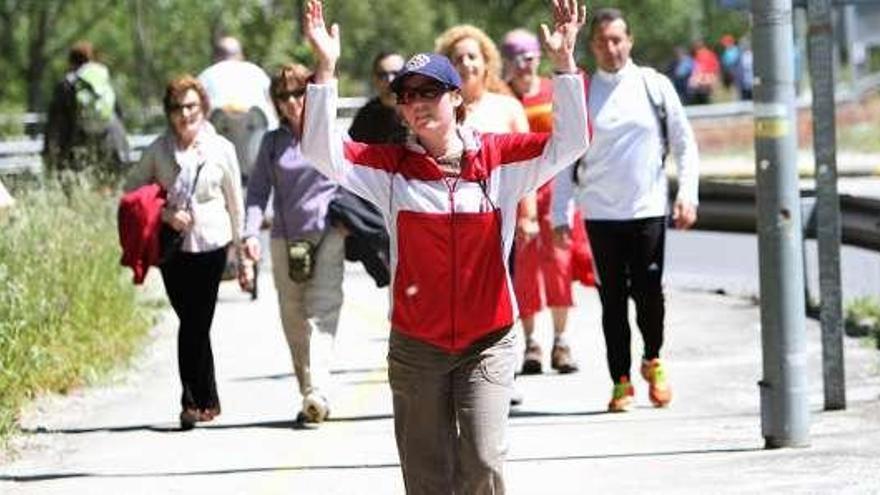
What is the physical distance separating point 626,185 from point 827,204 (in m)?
0.96

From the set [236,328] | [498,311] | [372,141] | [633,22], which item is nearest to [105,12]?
[633,22]

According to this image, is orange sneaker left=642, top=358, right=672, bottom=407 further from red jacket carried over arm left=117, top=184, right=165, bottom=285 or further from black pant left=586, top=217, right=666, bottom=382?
red jacket carried over arm left=117, top=184, right=165, bottom=285

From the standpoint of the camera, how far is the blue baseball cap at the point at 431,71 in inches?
316

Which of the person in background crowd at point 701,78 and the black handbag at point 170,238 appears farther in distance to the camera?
the person in background crowd at point 701,78

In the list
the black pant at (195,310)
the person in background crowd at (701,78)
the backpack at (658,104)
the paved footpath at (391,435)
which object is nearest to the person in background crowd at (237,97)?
the paved footpath at (391,435)

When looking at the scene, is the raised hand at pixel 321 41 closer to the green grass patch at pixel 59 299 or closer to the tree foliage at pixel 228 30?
the green grass patch at pixel 59 299

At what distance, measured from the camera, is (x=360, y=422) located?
12.4m

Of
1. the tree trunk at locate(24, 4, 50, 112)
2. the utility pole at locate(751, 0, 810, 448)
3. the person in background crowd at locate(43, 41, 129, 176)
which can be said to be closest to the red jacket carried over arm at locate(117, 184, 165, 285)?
the utility pole at locate(751, 0, 810, 448)

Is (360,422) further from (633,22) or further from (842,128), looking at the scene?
(633,22)

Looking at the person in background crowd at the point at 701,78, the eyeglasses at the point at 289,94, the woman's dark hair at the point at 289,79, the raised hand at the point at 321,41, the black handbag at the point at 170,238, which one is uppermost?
the raised hand at the point at 321,41

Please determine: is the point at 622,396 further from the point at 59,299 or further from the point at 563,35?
the point at 563,35

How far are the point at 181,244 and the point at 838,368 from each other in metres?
3.19

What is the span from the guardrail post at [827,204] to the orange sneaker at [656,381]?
0.85m

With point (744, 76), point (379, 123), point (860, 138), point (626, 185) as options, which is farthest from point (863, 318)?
point (744, 76)
